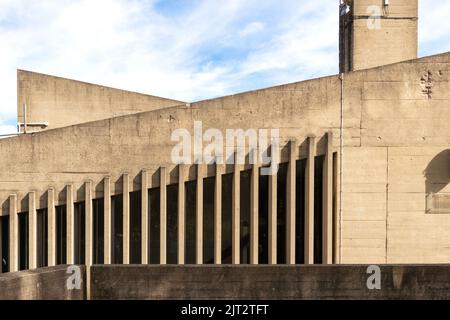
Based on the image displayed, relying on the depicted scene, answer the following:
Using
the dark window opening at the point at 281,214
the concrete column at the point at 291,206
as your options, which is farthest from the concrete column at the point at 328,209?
the dark window opening at the point at 281,214

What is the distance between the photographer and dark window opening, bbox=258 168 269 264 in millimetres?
9992

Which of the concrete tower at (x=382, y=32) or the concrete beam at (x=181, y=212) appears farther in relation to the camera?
the concrete tower at (x=382, y=32)

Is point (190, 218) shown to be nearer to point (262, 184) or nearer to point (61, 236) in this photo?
point (262, 184)

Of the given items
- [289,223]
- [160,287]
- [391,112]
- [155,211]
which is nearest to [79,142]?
[155,211]

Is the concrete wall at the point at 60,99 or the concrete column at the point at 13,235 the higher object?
the concrete wall at the point at 60,99

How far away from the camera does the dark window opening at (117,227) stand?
9742mm

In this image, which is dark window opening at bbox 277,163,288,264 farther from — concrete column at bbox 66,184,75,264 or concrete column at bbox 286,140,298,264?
concrete column at bbox 66,184,75,264

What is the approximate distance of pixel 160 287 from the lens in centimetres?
650

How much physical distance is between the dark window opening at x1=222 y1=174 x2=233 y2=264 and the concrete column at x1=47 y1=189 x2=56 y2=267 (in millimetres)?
4461

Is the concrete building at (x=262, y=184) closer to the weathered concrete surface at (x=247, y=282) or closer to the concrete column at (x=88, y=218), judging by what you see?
the concrete column at (x=88, y=218)

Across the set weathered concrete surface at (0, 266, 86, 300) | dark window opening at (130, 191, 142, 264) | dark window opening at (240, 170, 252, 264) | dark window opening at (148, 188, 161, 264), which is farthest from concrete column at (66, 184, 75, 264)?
dark window opening at (240, 170, 252, 264)

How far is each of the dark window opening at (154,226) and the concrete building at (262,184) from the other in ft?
0.09

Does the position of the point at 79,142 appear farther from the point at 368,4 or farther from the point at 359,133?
the point at 368,4

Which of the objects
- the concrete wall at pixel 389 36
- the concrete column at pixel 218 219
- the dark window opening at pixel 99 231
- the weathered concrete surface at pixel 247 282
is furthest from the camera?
the concrete wall at pixel 389 36
